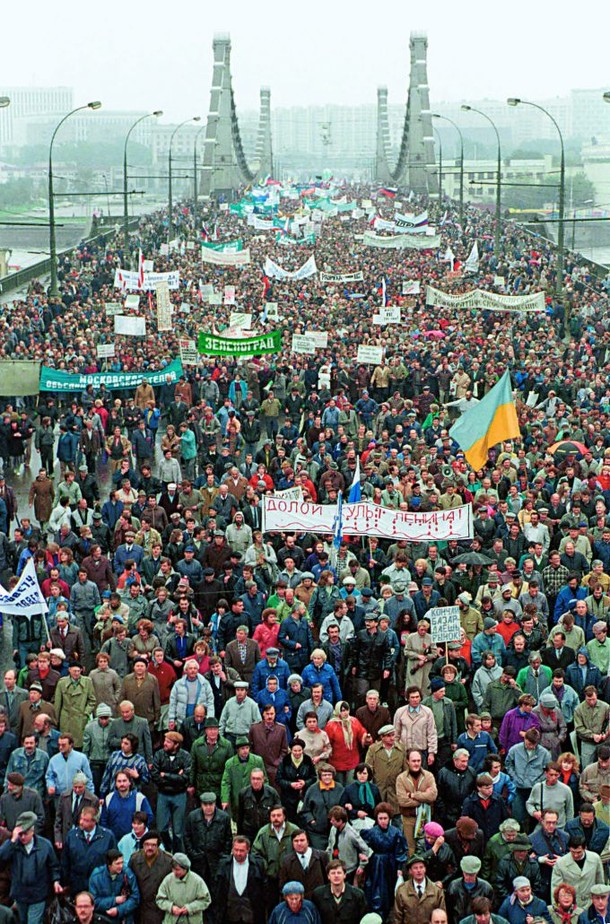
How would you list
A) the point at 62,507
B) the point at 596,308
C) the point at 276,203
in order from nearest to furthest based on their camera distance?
the point at 62,507 → the point at 596,308 → the point at 276,203

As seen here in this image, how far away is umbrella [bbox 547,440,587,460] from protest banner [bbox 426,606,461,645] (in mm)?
7211

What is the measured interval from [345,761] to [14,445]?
12.1 m

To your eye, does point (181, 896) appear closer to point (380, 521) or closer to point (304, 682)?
point (304, 682)

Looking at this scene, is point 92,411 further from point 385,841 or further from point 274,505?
point 385,841

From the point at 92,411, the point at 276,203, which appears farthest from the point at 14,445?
the point at 276,203

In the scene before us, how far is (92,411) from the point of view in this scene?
75.5 ft

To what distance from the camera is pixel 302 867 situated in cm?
982

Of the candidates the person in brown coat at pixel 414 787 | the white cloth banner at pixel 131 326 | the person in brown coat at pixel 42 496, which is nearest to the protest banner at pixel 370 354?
the white cloth banner at pixel 131 326

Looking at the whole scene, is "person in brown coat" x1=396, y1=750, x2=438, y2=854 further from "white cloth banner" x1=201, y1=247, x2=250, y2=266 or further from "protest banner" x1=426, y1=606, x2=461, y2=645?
"white cloth banner" x1=201, y1=247, x2=250, y2=266

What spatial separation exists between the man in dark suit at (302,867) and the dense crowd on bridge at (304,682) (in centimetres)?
2

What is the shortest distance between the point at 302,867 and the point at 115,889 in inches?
40.8

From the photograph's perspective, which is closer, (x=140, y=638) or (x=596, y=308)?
(x=140, y=638)

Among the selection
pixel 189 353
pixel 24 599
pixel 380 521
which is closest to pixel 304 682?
pixel 24 599

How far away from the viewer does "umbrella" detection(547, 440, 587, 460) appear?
65.5ft
